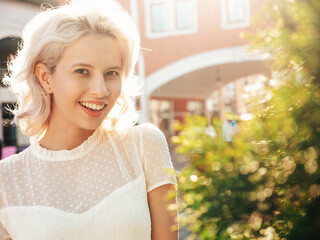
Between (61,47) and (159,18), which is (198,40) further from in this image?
(61,47)

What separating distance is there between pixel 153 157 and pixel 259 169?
2.99ft

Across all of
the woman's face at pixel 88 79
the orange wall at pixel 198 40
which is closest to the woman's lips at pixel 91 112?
the woman's face at pixel 88 79

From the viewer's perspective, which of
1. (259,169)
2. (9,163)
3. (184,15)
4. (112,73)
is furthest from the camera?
(184,15)

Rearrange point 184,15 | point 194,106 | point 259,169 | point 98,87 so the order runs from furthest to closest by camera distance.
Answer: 1. point 194,106
2. point 184,15
3. point 98,87
4. point 259,169

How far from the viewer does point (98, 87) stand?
5.32ft

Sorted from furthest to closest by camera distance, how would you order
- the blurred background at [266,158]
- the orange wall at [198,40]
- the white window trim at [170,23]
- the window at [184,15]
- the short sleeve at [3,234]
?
1. the white window trim at [170,23]
2. the window at [184,15]
3. the orange wall at [198,40]
4. the short sleeve at [3,234]
5. the blurred background at [266,158]

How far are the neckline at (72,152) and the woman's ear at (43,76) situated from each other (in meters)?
0.26

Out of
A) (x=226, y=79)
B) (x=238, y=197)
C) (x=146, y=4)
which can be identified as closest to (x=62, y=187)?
(x=238, y=197)

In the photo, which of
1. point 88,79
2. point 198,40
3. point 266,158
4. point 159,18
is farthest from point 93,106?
point 159,18

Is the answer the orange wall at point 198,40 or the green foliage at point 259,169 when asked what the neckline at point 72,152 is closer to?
the green foliage at point 259,169

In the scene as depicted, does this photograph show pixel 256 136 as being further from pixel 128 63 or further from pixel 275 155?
pixel 128 63

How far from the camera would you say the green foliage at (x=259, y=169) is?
0.81 metres

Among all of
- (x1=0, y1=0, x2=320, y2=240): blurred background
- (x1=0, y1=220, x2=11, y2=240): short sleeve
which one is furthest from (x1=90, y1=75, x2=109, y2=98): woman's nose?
(x1=0, y1=0, x2=320, y2=240): blurred background

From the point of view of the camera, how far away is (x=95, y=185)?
1751mm
